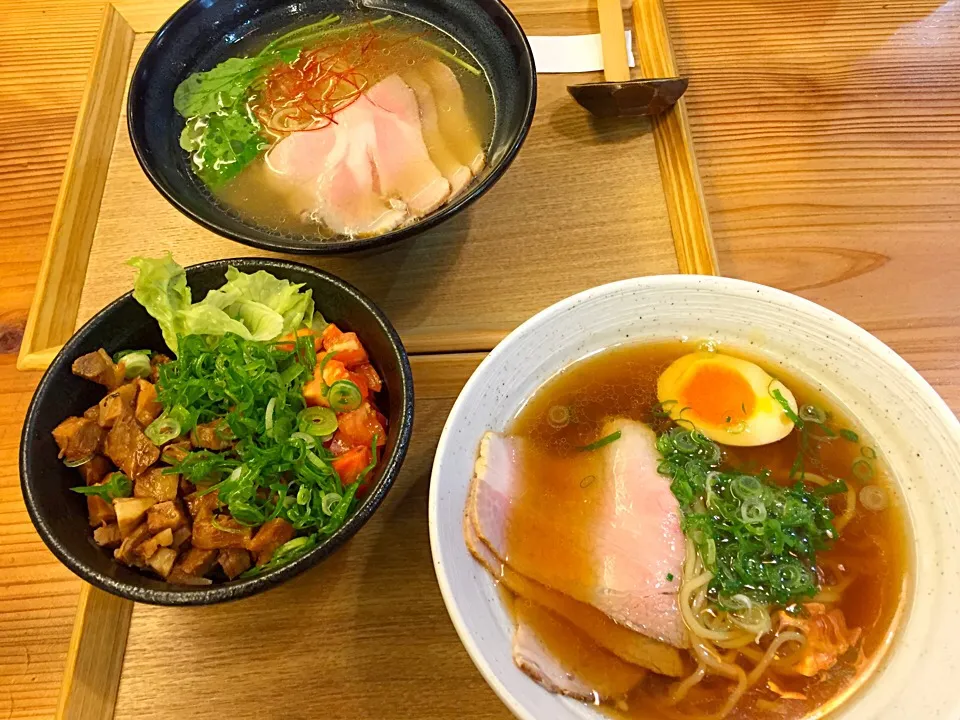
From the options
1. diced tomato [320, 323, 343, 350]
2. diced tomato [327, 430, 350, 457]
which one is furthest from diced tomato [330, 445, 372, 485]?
diced tomato [320, 323, 343, 350]

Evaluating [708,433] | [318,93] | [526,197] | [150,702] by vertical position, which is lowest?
[150,702]

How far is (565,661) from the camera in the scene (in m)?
1.14

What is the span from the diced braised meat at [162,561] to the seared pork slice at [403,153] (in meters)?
0.93

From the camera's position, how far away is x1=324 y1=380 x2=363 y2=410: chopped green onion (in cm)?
126

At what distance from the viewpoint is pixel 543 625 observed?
3.86 feet

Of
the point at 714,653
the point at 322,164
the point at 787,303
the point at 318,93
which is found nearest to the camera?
the point at 714,653

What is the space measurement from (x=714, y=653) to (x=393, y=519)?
0.67 metres

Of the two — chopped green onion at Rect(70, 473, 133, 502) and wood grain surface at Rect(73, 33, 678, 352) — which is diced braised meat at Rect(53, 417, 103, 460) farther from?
wood grain surface at Rect(73, 33, 678, 352)

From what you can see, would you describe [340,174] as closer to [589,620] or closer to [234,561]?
[234,561]

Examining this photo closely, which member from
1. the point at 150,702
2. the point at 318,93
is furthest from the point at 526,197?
the point at 150,702

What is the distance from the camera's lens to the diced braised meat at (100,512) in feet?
3.92

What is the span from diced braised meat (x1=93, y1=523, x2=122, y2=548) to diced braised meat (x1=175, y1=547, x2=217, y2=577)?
13 cm

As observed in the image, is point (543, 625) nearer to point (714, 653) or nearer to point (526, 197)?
point (714, 653)

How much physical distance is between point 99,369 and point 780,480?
4.53 ft
